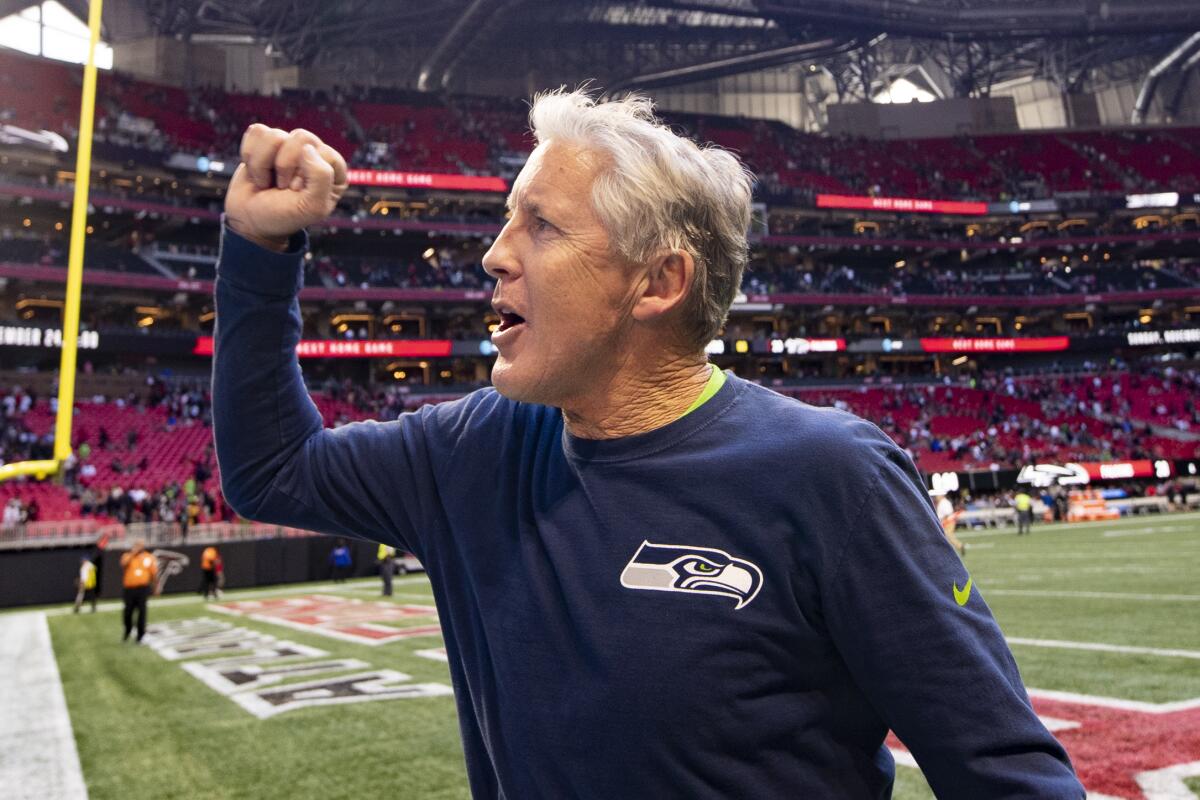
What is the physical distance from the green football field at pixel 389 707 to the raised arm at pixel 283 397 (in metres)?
4.06

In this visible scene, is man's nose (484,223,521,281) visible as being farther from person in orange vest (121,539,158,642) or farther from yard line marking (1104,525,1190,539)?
yard line marking (1104,525,1190,539)

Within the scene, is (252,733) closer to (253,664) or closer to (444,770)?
(444,770)

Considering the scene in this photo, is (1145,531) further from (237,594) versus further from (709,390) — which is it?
(709,390)

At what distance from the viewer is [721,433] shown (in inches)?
64.7

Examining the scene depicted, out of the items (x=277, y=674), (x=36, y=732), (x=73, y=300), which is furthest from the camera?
(x=277, y=674)

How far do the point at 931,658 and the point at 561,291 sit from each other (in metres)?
0.89

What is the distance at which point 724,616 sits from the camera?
148cm

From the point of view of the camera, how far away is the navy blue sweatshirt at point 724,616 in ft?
4.66

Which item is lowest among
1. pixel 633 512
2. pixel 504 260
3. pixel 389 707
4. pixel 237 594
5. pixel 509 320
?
pixel 237 594

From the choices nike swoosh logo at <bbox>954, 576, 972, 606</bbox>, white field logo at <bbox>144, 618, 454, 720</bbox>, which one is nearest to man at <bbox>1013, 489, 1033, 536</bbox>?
white field logo at <bbox>144, 618, 454, 720</bbox>

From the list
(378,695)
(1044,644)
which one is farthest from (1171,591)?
(378,695)

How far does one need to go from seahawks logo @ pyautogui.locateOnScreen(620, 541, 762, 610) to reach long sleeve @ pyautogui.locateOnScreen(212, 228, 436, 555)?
0.58m

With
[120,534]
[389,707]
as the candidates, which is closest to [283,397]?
[389,707]

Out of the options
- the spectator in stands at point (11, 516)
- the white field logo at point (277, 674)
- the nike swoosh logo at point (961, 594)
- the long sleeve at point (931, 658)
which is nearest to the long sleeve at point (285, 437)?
the long sleeve at point (931, 658)
